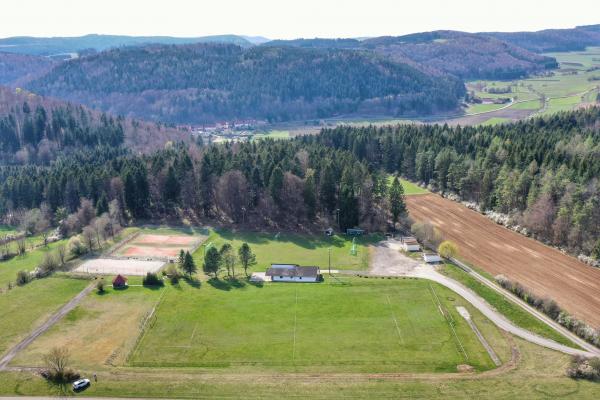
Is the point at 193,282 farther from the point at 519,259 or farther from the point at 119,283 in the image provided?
the point at 519,259

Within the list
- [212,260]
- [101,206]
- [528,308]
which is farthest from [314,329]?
[101,206]

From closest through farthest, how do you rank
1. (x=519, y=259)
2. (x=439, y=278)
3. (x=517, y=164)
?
(x=439, y=278)
(x=519, y=259)
(x=517, y=164)

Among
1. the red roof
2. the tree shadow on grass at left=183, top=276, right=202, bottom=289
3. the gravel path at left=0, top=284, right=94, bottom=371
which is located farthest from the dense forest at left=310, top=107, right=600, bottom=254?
the gravel path at left=0, top=284, right=94, bottom=371

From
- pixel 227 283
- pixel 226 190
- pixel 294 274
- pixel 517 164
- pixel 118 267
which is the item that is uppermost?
pixel 517 164

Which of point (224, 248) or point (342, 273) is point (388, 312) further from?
point (224, 248)

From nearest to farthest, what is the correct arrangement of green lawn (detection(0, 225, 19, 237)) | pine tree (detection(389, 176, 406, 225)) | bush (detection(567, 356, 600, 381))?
1. bush (detection(567, 356, 600, 381))
2. pine tree (detection(389, 176, 406, 225))
3. green lawn (detection(0, 225, 19, 237))

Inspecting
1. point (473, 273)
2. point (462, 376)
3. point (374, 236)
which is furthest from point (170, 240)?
point (462, 376)

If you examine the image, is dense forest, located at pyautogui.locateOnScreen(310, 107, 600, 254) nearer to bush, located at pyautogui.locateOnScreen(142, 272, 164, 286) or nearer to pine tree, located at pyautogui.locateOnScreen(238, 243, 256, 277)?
pine tree, located at pyautogui.locateOnScreen(238, 243, 256, 277)

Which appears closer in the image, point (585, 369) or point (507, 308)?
point (585, 369)
